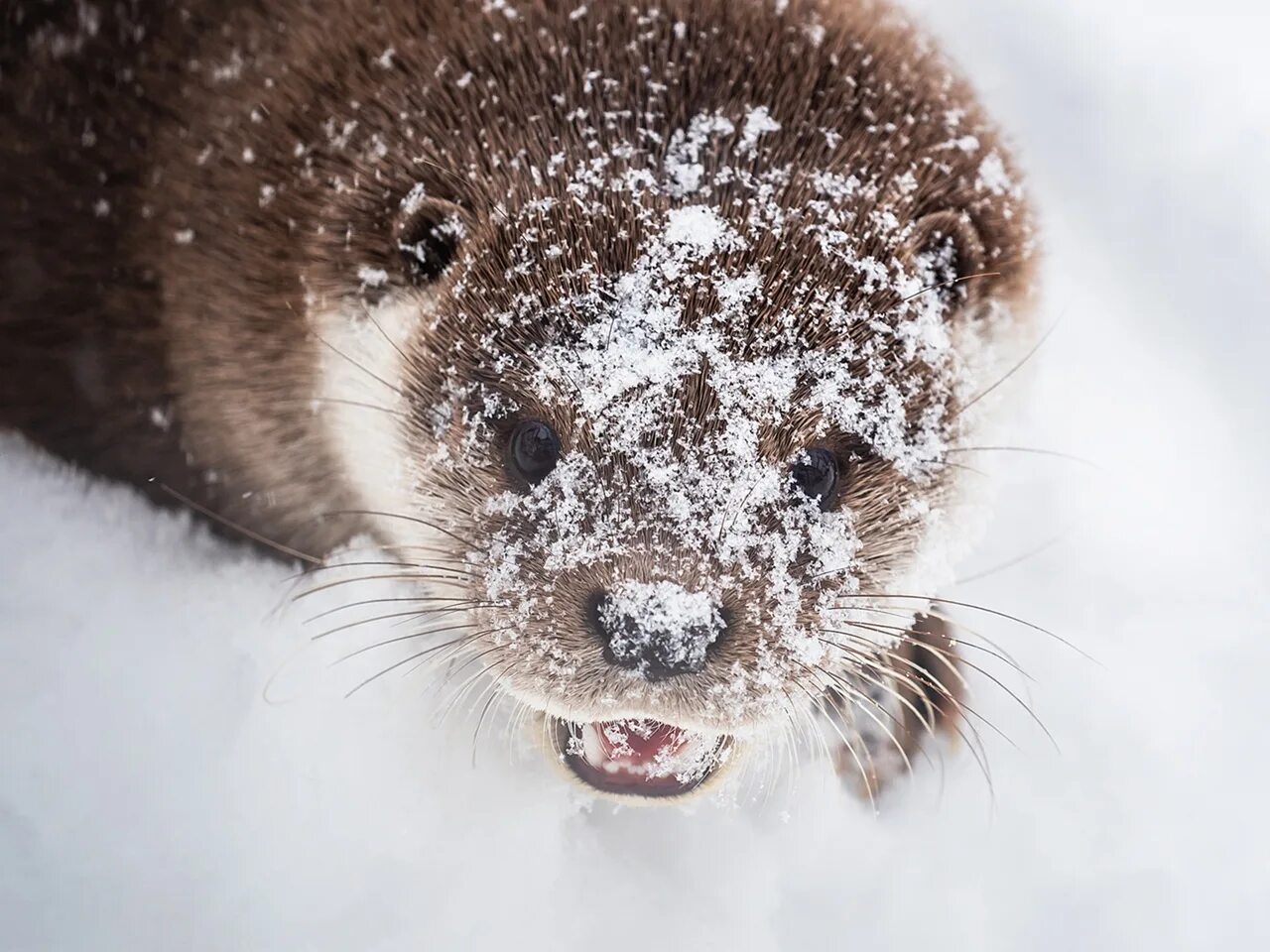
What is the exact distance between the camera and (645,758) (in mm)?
1488

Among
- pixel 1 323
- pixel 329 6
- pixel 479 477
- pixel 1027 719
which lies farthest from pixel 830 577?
pixel 1 323

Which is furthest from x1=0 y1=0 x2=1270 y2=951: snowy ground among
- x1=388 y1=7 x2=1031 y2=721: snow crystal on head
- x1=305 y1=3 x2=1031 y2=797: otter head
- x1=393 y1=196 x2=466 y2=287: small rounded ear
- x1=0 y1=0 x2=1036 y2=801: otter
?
x1=393 y1=196 x2=466 y2=287: small rounded ear

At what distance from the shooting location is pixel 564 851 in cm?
168

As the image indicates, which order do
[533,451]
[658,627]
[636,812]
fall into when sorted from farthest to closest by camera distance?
[636,812] → [533,451] → [658,627]

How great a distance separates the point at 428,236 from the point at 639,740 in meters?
0.77

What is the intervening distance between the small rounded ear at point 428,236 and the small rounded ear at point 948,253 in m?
0.61

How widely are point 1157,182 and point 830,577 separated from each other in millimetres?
1565

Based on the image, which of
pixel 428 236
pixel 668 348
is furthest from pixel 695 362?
pixel 428 236

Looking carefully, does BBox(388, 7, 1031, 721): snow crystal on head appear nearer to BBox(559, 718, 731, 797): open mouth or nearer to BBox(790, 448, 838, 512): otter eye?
BBox(790, 448, 838, 512): otter eye

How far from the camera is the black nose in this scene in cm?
116

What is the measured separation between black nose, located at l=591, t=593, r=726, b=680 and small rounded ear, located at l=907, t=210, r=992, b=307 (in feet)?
1.90

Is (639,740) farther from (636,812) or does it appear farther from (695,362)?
(695,362)

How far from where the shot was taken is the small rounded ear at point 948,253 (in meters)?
1.40

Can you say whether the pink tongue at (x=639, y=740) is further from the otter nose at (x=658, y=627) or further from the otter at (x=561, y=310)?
the otter nose at (x=658, y=627)
